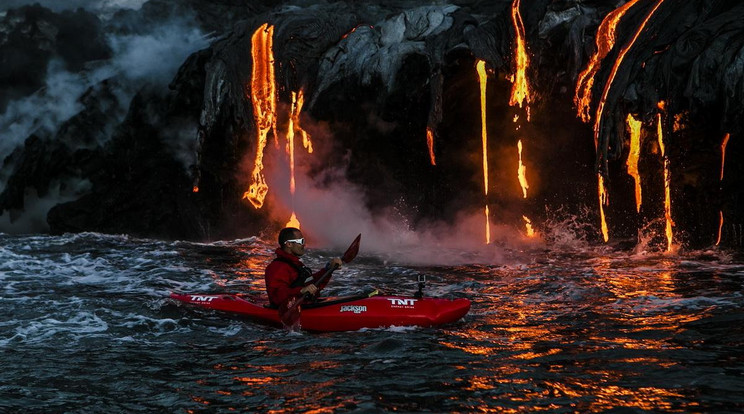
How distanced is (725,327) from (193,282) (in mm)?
6843

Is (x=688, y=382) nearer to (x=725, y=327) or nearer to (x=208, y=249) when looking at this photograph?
(x=725, y=327)

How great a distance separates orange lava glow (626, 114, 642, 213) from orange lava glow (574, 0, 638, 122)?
69 cm

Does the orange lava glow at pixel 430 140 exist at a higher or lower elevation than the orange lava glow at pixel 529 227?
higher

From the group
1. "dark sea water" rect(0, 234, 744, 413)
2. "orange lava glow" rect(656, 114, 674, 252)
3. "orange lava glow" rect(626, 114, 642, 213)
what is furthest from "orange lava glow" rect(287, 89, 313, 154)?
"orange lava glow" rect(656, 114, 674, 252)

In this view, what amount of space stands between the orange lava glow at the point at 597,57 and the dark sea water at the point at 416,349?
2601 millimetres

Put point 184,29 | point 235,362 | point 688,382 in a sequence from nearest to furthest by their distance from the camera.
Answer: point 688,382, point 235,362, point 184,29

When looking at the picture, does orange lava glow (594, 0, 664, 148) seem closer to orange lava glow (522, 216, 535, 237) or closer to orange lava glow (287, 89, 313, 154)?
orange lava glow (522, 216, 535, 237)

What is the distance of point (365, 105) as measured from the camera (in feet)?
46.4

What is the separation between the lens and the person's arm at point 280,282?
7.31 meters

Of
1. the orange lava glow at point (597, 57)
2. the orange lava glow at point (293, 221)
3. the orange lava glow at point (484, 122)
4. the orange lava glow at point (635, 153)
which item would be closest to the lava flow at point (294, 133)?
the orange lava glow at point (293, 221)

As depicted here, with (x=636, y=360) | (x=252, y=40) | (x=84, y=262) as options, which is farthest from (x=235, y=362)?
(x=252, y=40)

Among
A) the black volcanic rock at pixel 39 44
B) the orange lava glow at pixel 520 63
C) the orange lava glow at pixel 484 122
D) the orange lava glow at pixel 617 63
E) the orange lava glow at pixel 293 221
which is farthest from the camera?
Answer: the black volcanic rock at pixel 39 44

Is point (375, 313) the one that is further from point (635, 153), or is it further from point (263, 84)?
point (263, 84)

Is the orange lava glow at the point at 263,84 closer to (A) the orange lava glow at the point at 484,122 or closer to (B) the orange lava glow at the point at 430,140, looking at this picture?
(B) the orange lava glow at the point at 430,140
